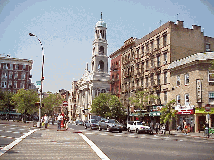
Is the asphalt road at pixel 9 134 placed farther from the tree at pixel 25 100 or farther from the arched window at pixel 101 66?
the arched window at pixel 101 66

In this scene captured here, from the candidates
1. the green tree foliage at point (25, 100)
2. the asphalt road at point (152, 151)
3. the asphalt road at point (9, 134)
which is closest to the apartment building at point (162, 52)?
the asphalt road at point (9, 134)

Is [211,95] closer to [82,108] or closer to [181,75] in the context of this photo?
[181,75]

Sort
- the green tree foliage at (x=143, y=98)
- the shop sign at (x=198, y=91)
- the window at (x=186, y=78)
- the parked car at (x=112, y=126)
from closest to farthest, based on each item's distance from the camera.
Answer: the parked car at (x=112, y=126), the shop sign at (x=198, y=91), the window at (x=186, y=78), the green tree foliage at (x=143, y=98)

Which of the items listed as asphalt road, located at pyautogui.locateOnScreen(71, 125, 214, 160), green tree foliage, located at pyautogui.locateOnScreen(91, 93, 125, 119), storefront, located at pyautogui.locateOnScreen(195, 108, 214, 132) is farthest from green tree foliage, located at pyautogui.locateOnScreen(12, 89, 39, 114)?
asphalt road, located at pyautogui.locateOnScreen(71, 125, 214, 160)

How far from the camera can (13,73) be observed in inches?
3782

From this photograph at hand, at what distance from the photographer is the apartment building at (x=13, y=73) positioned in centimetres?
9481

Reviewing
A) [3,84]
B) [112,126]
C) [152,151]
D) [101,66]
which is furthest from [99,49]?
[152,151]

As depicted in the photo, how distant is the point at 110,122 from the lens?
3409cm

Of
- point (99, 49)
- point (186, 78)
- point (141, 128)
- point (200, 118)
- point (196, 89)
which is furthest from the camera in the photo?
point (99, 49)

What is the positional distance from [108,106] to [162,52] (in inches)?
807

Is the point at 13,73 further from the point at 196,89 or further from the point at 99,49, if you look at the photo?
the point at 196,89

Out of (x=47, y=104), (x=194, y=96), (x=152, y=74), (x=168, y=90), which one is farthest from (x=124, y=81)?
(x=47, y=104)

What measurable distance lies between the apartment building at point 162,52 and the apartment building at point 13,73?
54.7 metres

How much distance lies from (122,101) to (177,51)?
22.0 meters
